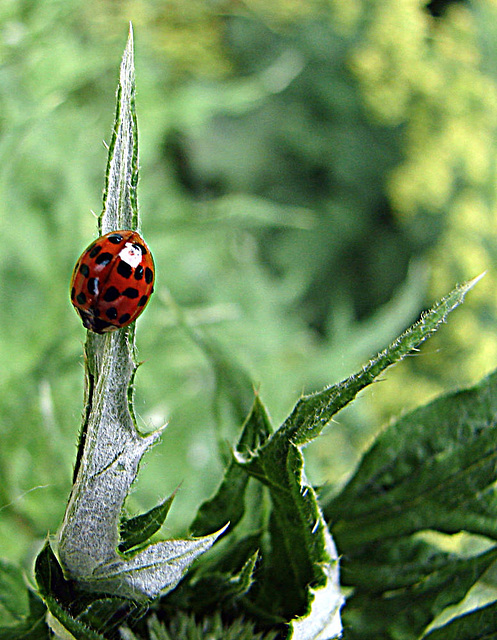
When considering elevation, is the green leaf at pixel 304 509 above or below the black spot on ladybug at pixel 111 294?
below

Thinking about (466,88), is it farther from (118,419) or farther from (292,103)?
(118,419)

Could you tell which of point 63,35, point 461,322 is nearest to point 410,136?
point 461,322

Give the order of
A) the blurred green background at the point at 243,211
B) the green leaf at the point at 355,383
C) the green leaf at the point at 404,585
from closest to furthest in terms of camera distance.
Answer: the green leaf at the point at 355,383 < the green leaf at the point at 404,585 < the blurred green background at the point at 243,211

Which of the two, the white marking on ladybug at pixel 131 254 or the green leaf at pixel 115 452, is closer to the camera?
→ the green leaf at pixel 115 452

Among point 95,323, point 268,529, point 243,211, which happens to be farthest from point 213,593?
point 243,211

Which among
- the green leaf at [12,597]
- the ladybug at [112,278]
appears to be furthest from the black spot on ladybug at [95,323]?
the green leaf at [12,597]

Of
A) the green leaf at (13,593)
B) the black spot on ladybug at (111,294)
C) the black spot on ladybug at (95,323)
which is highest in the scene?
the black spot on ladybug at (111,294)

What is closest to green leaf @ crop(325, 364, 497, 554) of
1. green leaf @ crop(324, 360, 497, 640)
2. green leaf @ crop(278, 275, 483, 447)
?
green leaf @ crop(324, 360, 497, 640)

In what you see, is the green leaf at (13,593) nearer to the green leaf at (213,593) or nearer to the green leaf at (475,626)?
the green leaf at (213,593)
